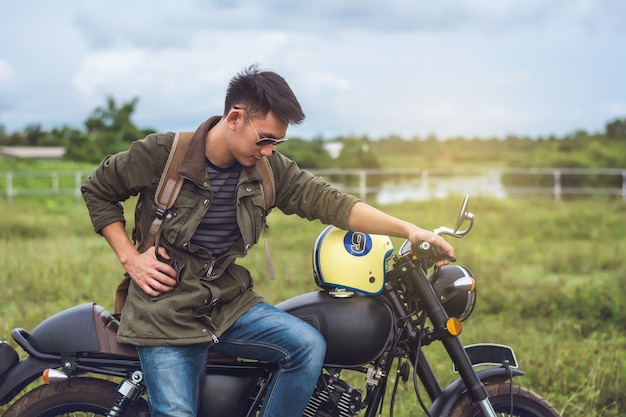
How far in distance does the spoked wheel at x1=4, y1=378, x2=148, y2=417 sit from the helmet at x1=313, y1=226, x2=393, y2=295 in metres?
0.93

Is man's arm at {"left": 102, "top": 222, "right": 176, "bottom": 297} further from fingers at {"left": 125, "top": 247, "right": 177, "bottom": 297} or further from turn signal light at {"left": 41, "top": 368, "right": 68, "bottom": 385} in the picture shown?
turn signal light at {"left": 41, "top": 368, "right": 68, "bottom": 385}

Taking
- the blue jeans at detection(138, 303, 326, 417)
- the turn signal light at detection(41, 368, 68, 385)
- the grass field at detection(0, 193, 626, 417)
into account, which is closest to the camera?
the blue jeans at detection(138, 303, 326, 417)

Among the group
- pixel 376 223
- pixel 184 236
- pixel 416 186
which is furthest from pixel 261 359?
pixel 416 186

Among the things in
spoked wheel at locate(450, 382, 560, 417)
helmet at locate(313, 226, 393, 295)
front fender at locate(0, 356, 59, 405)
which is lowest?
spoked wheel at locate(450, 382, 560, 417)

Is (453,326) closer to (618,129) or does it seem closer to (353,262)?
(353,262)

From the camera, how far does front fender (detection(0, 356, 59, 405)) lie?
3201 millimetres

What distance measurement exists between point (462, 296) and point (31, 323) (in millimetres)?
4682

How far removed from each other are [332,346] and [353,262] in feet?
1.13

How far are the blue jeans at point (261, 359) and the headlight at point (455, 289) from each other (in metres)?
0.54

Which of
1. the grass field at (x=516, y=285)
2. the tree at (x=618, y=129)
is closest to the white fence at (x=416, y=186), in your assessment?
the grass field at (x=516, y=285)

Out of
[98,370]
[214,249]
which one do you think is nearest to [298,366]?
[214,249]

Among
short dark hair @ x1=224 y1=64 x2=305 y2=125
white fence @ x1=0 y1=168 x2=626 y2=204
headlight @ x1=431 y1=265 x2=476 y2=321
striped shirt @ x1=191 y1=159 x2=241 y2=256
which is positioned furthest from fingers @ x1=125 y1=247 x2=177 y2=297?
white fence @ x1=0 y1=168 x2=626 y2=204

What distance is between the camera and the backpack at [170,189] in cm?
316

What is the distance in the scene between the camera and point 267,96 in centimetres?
305
